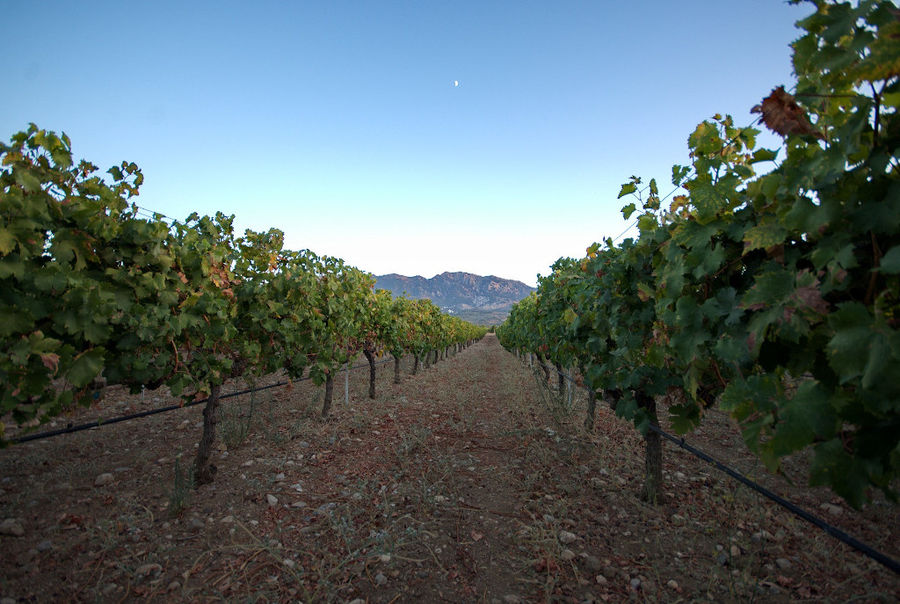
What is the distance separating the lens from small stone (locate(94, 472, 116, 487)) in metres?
5.03

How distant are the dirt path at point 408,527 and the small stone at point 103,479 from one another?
0.05 m

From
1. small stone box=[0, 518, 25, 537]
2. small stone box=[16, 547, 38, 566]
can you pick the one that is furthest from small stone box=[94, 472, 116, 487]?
small stone box=[16, 547, 38, 566]

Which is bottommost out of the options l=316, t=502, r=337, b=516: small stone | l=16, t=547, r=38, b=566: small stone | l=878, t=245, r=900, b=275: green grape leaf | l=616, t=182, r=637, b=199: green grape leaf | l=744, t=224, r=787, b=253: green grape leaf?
l=316, t=502, r=337, b=516: small stone

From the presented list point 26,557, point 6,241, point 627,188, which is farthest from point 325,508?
point 627,188

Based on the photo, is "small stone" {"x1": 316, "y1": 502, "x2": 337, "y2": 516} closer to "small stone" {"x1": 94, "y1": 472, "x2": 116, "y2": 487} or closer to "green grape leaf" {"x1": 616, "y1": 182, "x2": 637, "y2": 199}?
"small stone" {"x1": 94, "y1": 472, "x2": 116, "y2": 487}

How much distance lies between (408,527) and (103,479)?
4156 millimetres

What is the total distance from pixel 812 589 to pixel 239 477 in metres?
6.25

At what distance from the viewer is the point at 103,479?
201 inches

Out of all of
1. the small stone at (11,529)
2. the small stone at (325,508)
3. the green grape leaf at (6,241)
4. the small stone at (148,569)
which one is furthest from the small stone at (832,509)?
the small stone at (11,529)

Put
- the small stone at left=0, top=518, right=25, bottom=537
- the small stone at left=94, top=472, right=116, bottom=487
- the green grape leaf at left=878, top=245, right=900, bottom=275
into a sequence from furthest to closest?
the small stone at left=94, top=472, right=116, bottom=487 → the small stone at left=0, top=518, right=25, bottom=537 → the green grape leaf at left=878, top=245, right=900, bottom=275

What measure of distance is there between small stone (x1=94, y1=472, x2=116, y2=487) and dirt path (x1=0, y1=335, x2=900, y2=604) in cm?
5

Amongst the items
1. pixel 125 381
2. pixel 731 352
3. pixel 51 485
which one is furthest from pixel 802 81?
pixel 51 485

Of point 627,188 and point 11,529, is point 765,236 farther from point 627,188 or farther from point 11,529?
Answer: point 11,529

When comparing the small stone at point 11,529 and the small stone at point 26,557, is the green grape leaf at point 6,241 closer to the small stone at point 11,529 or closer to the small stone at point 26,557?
the small stone at point 26,557
